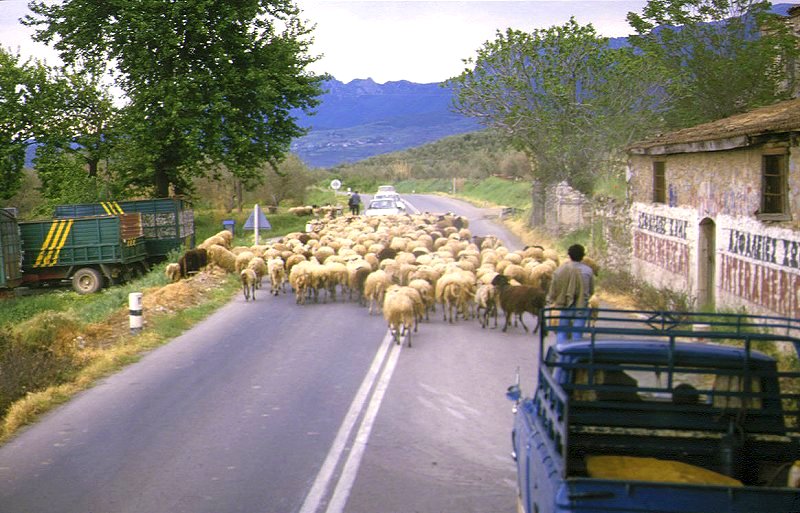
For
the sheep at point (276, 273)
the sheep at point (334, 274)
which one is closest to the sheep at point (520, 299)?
the sheep at point (334, 274)

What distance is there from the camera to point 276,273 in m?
20.5

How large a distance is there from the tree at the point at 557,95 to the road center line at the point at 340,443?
19.4 metres

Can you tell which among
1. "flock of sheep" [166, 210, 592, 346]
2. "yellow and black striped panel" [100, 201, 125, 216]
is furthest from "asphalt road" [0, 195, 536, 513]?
"yellow and black striped panel" [100, 201, 125, 216]

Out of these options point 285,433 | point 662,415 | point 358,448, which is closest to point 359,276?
point 285,433

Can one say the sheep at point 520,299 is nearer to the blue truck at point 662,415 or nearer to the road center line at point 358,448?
the road center line at point 358,448

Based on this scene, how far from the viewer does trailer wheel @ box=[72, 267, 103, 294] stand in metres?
25.6

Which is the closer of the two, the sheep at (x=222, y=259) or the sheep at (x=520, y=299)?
the sheep at (x=520, y=299)

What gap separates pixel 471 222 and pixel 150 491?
34.5m

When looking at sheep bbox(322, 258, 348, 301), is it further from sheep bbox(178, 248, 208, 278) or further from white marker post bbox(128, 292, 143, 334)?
sheep bbox(178, 248, 208, 278)

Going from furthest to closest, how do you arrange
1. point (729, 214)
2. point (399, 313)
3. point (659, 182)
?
point (659, 182), point (729, 214), point (399, 313)

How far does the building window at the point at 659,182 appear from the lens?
20.0 m

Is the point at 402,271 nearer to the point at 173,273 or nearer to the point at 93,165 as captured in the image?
the point at 173,273

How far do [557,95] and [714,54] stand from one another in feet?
17.7

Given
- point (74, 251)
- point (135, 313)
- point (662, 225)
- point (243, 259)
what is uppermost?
point (662, 225)
